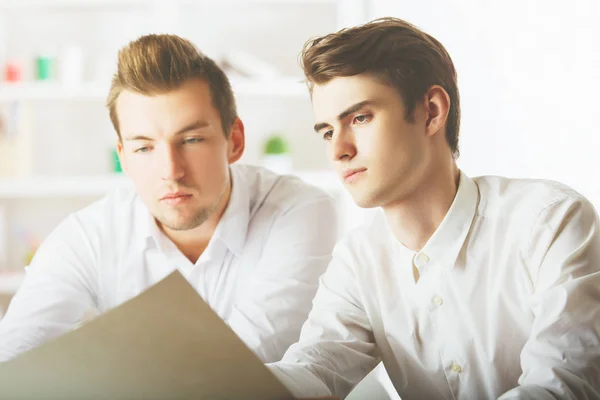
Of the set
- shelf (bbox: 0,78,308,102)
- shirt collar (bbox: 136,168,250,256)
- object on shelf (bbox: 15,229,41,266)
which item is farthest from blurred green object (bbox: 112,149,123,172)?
shirt collar (bbox: 136,168,250,256)

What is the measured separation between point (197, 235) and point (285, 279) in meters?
0.23

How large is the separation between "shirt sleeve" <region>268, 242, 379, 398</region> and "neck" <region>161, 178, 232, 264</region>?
0.37 m

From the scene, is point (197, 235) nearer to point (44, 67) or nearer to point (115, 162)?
point (115, 162)

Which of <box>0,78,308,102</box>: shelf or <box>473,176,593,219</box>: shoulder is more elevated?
<box>0,78,308,102</box>: shelf

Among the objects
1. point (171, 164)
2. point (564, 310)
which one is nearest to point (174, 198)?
point (171, 164)

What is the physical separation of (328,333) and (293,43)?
236 centimetres

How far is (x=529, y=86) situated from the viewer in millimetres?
1557

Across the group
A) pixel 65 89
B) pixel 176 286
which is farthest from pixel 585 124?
pixel 65 89

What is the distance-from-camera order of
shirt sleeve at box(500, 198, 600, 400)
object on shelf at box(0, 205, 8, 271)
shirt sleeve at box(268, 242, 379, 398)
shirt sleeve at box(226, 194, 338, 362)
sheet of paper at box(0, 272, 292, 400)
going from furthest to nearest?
object on shelf at box(0, 205, 8, 271) < shirt sleeve at box(226, 194, 338, 362) < shirt sleeve at box(268, 242, 379, 398) < shirt sleeve at box(500, 198, 600, 400) < sheet of paper at box(0, 272, 292, 400)

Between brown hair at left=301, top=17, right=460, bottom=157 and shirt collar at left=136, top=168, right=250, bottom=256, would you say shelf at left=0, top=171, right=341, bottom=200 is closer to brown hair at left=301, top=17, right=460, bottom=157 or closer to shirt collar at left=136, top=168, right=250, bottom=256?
shirt collar at left=136, top=168, right=250, bottom=256

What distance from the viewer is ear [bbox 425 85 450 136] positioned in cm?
94

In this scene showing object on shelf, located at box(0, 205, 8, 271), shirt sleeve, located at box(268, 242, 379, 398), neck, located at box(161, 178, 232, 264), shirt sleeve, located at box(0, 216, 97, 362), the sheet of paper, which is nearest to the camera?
the sheet of paper

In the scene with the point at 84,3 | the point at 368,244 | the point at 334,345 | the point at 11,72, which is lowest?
the point at 334,345

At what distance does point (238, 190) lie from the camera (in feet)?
4.55
